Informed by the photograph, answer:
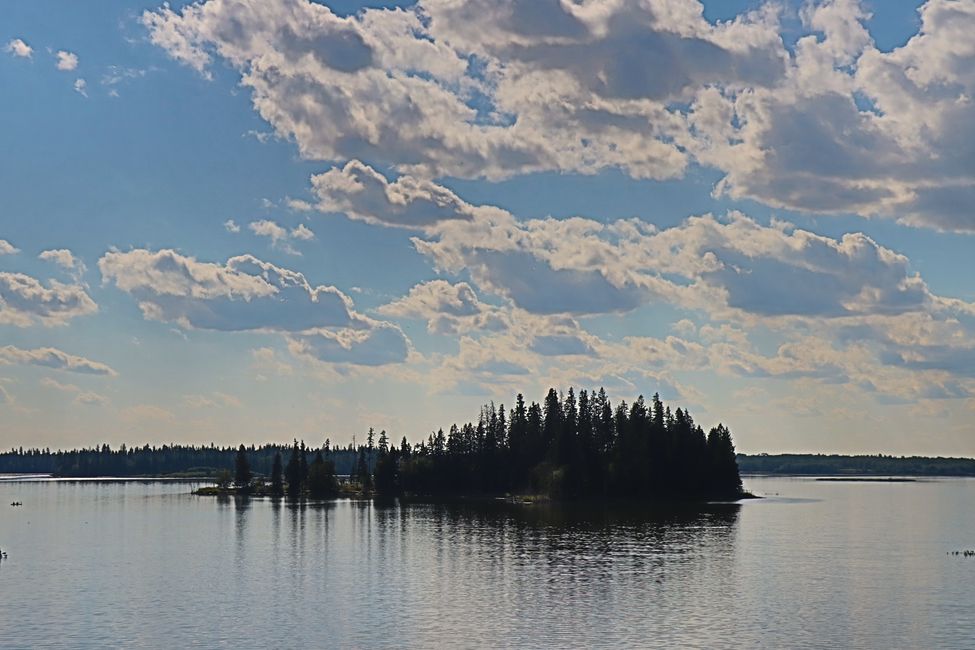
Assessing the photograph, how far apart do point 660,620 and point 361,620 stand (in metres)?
21.4

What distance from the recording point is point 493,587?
9450 centimetres

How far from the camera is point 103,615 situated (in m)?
81.0

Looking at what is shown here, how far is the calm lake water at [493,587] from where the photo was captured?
72562mm

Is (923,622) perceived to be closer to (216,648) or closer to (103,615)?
(216,648)

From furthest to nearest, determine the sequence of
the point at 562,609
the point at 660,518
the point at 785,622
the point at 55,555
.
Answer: the point at 660,518
the point at 55,555
the point at 562,609
the point at 785,622

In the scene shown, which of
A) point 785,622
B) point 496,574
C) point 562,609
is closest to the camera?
point 785,622

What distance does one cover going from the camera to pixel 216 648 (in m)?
68.6

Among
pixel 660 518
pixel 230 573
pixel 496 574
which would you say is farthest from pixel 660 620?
pixel 660 518

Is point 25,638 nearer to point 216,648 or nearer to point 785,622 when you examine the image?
point 216,648

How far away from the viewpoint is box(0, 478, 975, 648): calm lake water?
7256 centimetres

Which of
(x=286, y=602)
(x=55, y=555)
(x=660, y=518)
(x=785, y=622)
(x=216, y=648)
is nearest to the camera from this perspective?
(x=216, y=648)

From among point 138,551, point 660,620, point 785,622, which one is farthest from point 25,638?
point 138,551

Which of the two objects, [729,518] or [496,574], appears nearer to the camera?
[496,574]

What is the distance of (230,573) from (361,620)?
33912 mm
